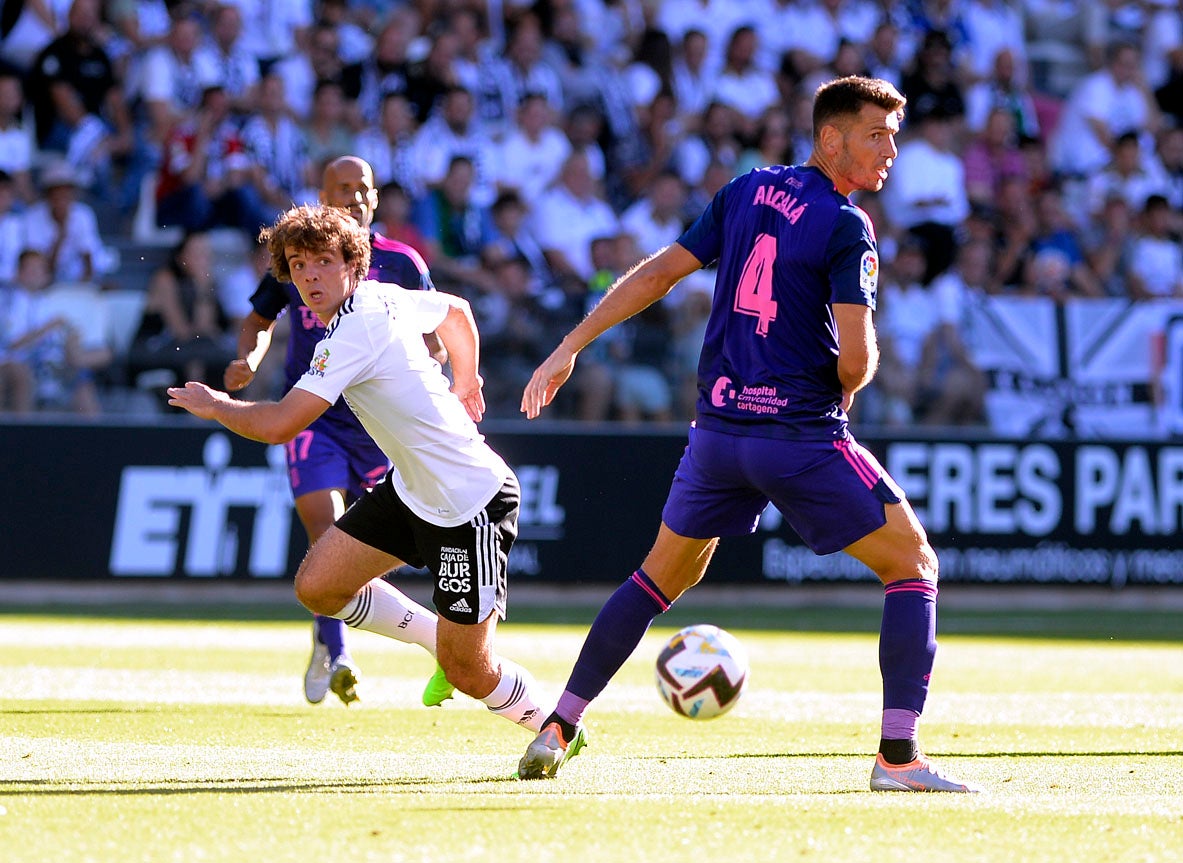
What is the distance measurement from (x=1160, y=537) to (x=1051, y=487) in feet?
4.19

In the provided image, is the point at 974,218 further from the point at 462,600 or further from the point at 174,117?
the point at 462,600

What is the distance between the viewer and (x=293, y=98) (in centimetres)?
1828

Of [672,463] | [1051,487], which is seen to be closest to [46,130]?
[672,463]

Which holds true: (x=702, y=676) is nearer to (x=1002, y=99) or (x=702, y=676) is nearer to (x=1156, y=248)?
(x=1156, y=248)

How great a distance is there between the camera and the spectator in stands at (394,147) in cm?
1773

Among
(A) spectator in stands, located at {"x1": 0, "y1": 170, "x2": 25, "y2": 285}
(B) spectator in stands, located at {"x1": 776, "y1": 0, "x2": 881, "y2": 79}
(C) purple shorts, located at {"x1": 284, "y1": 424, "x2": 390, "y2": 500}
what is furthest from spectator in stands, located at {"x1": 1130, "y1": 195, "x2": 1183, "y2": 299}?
(C) purple shorts, located at {"x1": 284, "y1": 424, "x2": 390, "y2": 500}

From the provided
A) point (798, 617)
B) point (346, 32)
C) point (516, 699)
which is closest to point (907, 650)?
point (516, 699)

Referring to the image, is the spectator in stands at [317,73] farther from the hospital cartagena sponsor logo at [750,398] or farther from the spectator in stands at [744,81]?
the hospital cartagena sponsor logo at [750,398]

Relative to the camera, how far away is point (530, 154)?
18.6 meters

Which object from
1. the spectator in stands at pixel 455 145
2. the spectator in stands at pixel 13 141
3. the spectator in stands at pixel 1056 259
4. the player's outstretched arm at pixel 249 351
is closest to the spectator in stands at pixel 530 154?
the spectator in stands at pixel 455 145

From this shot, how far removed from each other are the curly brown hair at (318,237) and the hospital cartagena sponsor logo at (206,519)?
9.50 m

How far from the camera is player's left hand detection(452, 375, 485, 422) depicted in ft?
23.8

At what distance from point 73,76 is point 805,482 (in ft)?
43.8

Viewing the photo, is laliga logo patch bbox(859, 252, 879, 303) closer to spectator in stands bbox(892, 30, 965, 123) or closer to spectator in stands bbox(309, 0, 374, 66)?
spectator in stands bbox(309, 0, 374, 66)
